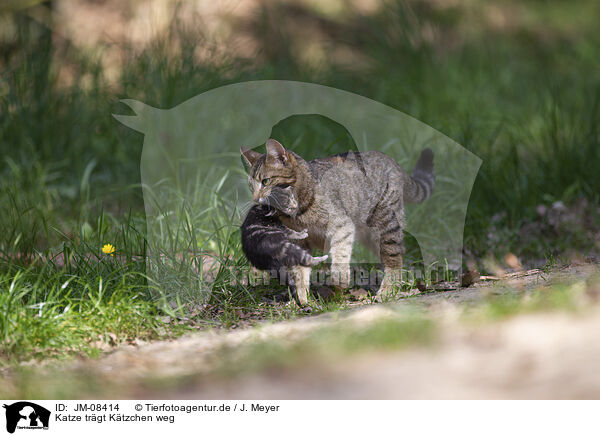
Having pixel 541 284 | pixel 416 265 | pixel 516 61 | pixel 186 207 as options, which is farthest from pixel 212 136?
pixel 516 61

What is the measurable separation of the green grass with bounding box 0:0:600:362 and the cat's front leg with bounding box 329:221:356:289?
318 millimetres

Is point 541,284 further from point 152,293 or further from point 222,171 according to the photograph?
point 222,171

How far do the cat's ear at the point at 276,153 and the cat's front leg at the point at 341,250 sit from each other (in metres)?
0.47

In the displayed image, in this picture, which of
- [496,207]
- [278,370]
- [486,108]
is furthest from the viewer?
[486,108]

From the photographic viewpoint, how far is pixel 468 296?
339cm

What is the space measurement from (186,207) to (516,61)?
5.40m

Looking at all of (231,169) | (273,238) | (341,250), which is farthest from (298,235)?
(231,169)

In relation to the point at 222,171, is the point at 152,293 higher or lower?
lower

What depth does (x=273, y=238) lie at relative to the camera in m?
3.34

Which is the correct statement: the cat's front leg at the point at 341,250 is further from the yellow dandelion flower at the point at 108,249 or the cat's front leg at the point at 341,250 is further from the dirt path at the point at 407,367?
the yellow dandelion flower at the point at 108,249

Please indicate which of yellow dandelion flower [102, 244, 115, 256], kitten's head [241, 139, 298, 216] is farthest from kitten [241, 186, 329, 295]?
yellow dandelion flower [102, 244, 115, 256]

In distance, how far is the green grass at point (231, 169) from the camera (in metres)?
3.55

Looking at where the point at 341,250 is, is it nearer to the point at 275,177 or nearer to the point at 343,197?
the point at 343,197

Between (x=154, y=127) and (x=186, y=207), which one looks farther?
(x=154, y=127)
